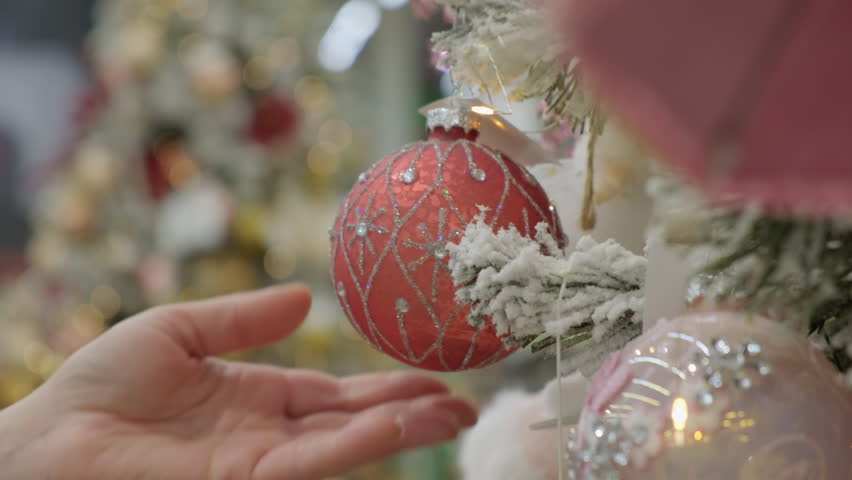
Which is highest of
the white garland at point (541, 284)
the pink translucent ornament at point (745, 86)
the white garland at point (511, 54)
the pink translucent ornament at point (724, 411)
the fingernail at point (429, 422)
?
the white garland at point (511, 54)

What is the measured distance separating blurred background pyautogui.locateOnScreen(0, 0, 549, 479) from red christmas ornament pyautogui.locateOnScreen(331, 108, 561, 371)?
1.18 meters

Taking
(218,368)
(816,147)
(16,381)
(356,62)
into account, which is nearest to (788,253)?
(816,147)

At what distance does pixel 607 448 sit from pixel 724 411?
6 cm

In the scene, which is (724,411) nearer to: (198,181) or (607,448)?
(607,448)

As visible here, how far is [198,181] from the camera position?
1696mm

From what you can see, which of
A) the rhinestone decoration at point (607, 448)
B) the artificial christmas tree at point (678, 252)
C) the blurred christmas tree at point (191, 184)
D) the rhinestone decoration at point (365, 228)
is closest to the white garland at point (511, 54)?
the artificial christmas tree at point (678, 252)

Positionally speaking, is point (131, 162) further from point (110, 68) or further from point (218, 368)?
point (218, 368)

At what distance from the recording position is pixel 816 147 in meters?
0.20

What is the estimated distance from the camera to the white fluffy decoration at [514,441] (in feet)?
1.91

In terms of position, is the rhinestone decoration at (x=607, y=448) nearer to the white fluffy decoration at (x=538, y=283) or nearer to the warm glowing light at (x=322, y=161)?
the white fluffy decoration at (x=538, y=283)

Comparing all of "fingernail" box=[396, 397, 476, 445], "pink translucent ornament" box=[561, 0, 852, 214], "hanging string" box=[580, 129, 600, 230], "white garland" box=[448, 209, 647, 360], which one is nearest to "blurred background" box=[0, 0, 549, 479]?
"fingernail" box=[396, 397, 476, 445]

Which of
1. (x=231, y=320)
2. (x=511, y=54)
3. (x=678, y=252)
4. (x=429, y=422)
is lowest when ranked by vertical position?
(x=429, y=422)

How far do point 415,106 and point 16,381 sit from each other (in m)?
1.38

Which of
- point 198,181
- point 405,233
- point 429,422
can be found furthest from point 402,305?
point 198,181
